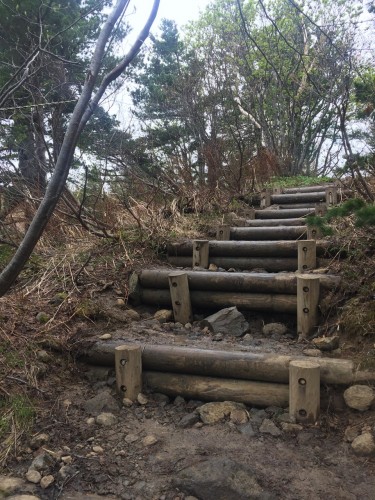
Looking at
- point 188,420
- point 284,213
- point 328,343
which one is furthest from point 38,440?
Result: point 284,213

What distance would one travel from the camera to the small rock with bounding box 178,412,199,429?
2.12 m

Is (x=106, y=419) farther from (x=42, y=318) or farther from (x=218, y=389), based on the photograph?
(x=42, y=318)

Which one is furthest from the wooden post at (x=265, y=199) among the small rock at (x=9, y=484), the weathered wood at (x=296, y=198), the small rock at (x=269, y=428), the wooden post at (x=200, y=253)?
the small rock at (x=9, y=484)

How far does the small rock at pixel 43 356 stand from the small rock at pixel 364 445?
1768 mm

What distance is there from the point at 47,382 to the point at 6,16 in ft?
22.0

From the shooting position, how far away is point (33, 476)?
5.67 ft

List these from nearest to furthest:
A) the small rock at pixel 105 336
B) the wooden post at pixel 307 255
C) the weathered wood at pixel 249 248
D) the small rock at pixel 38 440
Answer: the small rock at pixel 38 440, the small rock at pixel 105 336, the wooden post at pixel 307 255, the weathered wood at pixel 249 248

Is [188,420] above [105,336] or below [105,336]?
below

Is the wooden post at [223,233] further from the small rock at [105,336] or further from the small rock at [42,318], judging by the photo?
the small rock at [42,318]

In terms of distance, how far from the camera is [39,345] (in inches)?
101

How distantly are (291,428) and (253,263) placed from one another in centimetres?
203

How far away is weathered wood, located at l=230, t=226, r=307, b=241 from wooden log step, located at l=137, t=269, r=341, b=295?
1.22 metres

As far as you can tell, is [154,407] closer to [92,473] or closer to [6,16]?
[92,473]

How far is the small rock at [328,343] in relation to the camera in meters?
2.52
